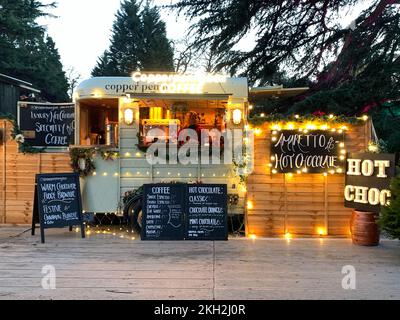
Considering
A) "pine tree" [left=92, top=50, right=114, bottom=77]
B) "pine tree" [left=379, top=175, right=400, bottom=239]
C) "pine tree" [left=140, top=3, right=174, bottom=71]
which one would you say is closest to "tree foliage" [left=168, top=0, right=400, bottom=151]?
"pine tree" [left=379, top=175, right=400, bottom=239]

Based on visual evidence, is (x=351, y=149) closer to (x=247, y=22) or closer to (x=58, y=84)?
(x=247, y=22)

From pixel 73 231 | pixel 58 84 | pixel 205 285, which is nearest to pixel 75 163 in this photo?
pixel 73 231

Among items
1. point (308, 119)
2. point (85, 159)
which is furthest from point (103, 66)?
point (308, 119)

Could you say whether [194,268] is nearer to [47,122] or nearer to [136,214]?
[136,214]

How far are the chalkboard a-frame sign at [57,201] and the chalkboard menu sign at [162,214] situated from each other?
1.18 m

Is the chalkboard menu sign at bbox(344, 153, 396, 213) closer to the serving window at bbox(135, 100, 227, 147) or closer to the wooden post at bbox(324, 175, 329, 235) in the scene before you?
the wooden post at bbox(324, 175, 329, 235)

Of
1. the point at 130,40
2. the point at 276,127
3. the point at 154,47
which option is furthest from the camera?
the point at 130,40

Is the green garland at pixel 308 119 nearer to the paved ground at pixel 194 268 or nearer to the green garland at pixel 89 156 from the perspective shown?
the paved ground at pixel 194 268

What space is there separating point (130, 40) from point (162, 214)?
3977 centimetres

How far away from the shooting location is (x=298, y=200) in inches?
313

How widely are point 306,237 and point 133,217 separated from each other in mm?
3101

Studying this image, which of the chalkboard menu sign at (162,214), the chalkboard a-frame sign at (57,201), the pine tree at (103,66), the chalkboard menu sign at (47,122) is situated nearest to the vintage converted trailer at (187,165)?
the chalkboard a-frame sign at (57,201)

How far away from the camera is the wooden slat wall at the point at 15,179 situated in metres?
8.83

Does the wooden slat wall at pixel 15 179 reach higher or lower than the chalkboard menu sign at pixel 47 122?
lower
